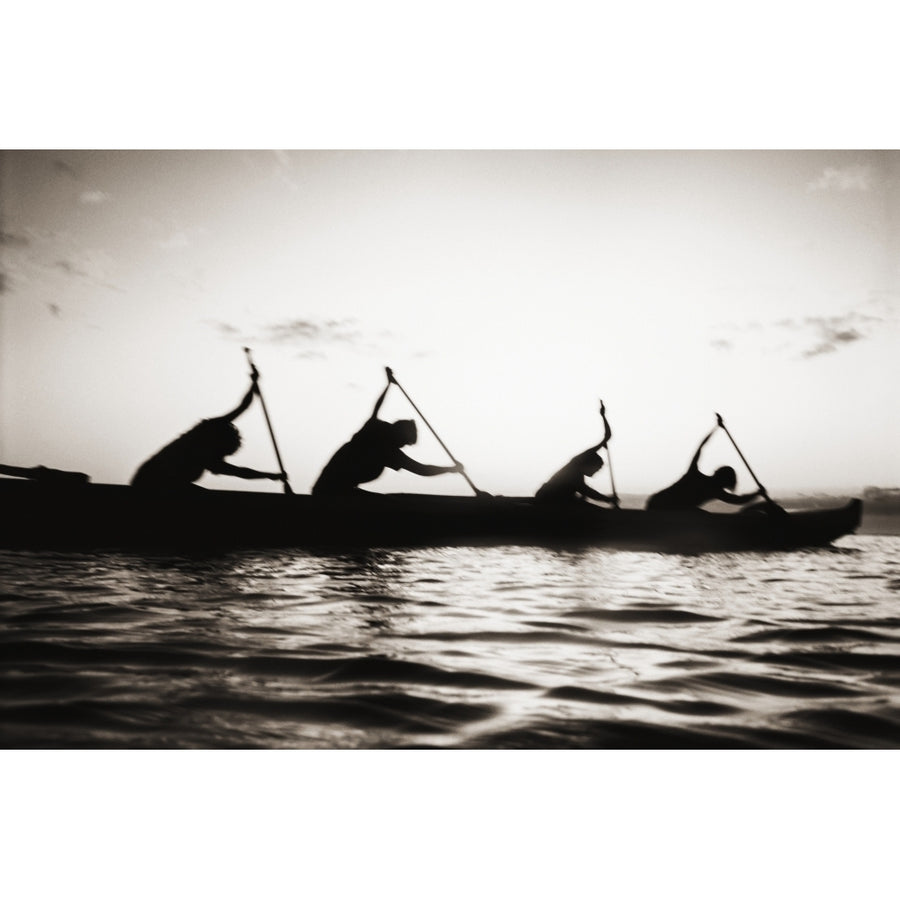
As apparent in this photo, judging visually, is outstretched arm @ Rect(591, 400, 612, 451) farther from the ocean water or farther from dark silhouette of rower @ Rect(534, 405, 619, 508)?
the ocean water

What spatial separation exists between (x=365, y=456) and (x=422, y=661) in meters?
2.95

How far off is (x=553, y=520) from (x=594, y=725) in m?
3.16

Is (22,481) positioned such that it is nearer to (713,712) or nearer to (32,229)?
(32,229)

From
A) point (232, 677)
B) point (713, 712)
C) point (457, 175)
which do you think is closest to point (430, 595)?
point (232, 677)

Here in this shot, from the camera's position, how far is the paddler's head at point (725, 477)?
607 centimetres

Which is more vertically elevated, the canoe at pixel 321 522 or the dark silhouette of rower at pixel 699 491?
the dark silhouette of rower at pixel 699 491

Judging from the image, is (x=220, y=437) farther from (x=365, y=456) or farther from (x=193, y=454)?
(x=365, y=456)

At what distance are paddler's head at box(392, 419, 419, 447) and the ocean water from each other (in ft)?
4.88

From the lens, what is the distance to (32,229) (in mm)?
3152

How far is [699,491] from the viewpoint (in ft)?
19.7

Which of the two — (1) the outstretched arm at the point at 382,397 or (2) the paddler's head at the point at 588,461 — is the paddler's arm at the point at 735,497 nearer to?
(2) the paddler's head at the point at 588,461

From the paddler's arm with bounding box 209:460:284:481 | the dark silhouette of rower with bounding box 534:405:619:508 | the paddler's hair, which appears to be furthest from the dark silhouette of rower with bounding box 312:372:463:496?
the dark silhouette of rower with bounding box 534:405:619:508

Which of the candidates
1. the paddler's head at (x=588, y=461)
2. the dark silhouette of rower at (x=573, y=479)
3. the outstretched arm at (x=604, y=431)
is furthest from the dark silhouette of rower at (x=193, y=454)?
the paddler's head at (x=588, y=461)

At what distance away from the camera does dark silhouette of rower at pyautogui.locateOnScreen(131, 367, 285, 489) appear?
4109mm
